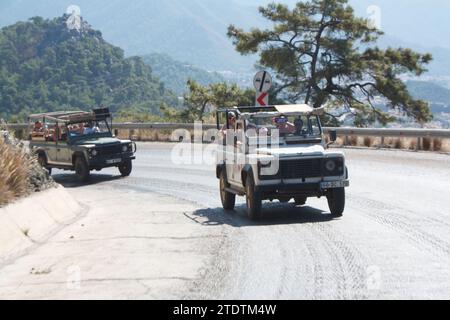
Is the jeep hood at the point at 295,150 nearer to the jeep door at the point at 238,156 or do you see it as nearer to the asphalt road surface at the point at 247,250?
the jeep door at the point at 238,156

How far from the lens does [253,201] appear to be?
478 inches

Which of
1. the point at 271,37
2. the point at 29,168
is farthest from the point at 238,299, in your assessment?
the point at 271,37

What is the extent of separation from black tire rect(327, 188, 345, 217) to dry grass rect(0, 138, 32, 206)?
16.2ft

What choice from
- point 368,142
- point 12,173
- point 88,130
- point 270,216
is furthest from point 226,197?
point 368,142

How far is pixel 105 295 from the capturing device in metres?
7.30

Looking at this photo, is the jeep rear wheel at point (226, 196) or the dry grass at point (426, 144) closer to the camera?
the jeep rear wheel at point (226, 196)

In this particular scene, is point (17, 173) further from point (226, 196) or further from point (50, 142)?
point (50, 142)

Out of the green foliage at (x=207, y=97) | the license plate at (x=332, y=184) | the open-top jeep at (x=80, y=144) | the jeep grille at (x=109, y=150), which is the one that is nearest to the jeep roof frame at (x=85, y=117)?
the open-top jeep at (x=80, y=144)

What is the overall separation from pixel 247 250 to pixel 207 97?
38352mm

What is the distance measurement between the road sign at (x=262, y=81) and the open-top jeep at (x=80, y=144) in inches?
172

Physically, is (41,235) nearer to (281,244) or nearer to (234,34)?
(281,244)

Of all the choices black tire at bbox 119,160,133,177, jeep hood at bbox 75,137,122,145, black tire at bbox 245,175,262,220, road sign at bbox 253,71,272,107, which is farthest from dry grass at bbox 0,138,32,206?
road sign at bbox 253,71,272,107

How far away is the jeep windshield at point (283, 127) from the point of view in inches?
522

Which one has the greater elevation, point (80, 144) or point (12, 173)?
point (12, 173)
